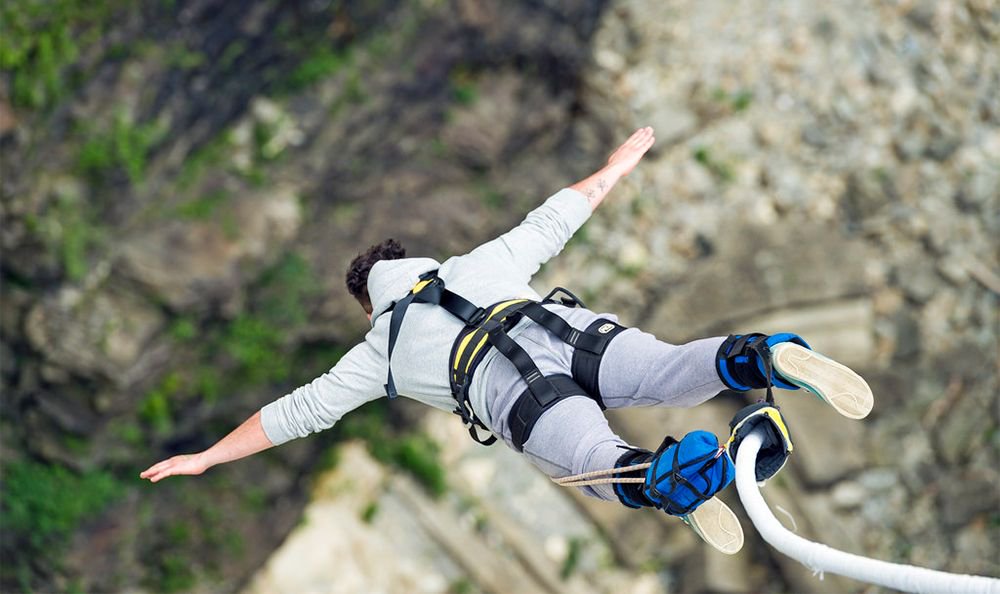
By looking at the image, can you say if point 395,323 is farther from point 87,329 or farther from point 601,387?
point 87,329

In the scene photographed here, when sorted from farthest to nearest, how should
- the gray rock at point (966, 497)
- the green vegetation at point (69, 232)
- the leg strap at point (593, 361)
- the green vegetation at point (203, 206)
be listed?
the gray rock at point (966, 497), the green vegetation at point (203, 206), the green vegetation at point (69, 232), the leg strap at point (593, 361)

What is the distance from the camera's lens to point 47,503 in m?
8.50

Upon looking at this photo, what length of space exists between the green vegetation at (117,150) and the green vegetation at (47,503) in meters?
2.41

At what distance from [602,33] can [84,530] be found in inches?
266

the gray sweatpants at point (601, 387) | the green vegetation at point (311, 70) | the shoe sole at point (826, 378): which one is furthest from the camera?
the green vegetation at point (311, 70)

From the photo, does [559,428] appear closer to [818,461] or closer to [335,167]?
[335,167]

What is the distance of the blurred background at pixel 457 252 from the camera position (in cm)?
800

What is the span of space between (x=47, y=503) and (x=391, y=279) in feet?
17.8

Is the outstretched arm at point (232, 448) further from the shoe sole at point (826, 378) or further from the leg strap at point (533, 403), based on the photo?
the shoe sole at point (826, 378)

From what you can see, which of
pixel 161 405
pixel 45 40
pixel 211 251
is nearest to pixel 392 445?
pixel 161 405

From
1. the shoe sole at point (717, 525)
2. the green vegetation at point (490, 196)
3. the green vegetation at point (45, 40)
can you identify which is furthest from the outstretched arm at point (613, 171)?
the green vegetation at point (490, 196)

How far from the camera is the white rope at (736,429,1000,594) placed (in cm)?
250

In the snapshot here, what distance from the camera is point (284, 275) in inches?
348

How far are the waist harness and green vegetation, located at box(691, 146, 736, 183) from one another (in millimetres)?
6606
